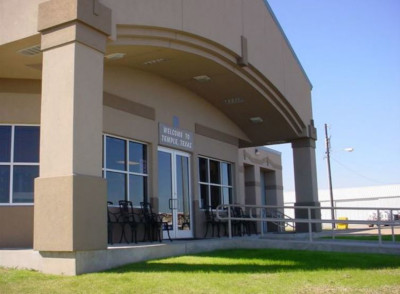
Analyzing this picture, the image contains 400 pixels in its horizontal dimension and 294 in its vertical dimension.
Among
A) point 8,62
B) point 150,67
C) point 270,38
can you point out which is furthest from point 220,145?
point 8,62

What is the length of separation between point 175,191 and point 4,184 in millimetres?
5487

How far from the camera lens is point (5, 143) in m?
12.2

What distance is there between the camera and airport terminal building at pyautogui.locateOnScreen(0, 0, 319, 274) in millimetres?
8867

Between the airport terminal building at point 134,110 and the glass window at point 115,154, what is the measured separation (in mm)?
28

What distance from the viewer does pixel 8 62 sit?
11117mm

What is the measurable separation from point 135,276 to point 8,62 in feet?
19.2

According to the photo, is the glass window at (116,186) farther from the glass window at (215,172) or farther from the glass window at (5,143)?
the glass window at (215,172)

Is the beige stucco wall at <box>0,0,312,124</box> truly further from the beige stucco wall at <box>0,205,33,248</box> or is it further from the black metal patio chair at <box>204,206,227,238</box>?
the black metal patio chair at <box>204,206,227,238</box>

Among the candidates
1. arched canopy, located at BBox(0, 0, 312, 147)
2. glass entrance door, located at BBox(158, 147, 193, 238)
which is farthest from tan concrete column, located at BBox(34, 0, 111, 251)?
glass entrance door, located at BBox(158, 147, 193, 238)

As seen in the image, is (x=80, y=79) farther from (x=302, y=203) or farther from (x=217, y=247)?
(x=302, y=203)

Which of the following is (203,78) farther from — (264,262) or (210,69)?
(264,262)

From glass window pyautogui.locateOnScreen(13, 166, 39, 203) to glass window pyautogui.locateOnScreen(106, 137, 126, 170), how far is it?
195cm

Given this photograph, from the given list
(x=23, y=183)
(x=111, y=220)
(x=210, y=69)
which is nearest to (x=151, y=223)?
(x=111, y=220)

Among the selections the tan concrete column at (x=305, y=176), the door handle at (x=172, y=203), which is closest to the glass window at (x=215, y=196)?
the door handle at (x=172, y=203)
